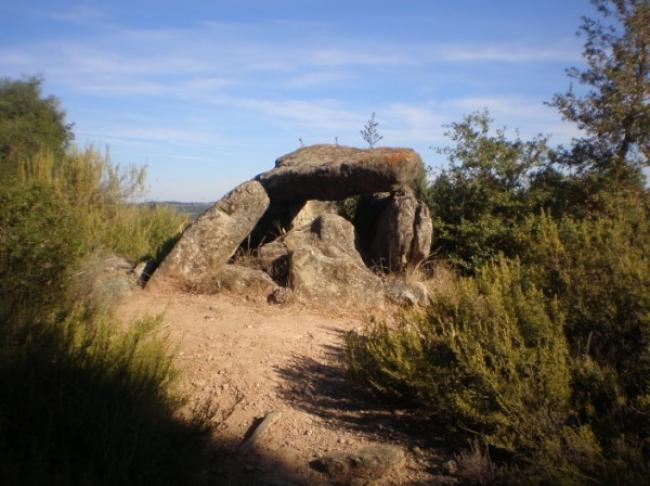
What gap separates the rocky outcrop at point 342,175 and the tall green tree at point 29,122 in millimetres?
5614

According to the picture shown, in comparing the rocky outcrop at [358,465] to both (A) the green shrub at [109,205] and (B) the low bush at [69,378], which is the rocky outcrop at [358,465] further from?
(A) the green shrub at [109,205]

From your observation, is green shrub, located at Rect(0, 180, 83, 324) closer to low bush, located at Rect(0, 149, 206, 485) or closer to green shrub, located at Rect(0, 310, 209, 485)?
low bush, located at Rect(0, 149, 206, 485)

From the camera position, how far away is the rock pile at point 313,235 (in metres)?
8.17

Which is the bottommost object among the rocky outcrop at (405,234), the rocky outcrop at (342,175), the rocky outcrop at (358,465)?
the rocky outcrop at (358,465)

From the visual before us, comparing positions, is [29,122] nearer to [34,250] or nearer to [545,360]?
[34,250]

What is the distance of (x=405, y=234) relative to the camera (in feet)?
31.0

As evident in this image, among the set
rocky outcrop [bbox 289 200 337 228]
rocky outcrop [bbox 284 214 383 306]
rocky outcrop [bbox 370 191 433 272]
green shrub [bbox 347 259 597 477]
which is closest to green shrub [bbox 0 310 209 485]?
green shrub [bbox 347 259 597 477]

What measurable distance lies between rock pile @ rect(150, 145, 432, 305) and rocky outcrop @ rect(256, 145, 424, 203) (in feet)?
0.05

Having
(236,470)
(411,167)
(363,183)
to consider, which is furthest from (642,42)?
(236,470)

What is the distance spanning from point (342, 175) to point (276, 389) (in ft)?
15.5

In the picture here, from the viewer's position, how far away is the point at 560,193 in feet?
35.1

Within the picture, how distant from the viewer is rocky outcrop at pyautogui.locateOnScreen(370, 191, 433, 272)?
9.48 metres

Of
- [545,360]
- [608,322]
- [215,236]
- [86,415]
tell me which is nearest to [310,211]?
[215,236]

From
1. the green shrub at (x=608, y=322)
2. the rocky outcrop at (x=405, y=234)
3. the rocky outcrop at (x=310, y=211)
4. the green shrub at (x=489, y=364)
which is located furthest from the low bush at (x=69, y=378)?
the rocky outcrop at (x=405, y=234)
